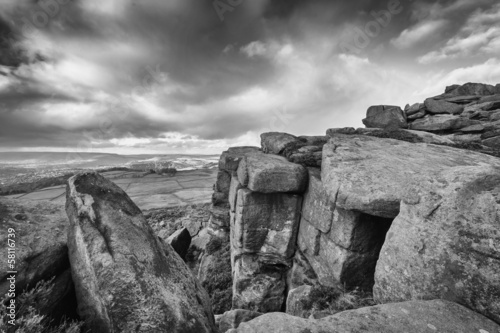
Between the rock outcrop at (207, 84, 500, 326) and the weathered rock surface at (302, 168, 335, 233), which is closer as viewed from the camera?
the rock outcrop at (207, 84, 500, 326)

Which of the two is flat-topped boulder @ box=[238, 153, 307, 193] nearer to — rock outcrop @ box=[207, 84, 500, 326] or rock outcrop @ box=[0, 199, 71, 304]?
rock outcrop @ box=[207, 84, 500, 326]

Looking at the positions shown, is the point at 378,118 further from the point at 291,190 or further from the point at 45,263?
the point at 45,263

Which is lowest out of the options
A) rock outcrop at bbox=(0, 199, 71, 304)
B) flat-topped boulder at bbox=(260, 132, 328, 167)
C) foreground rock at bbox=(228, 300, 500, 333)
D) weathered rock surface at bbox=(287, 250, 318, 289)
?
weathered rock surface at bbox=(287, 250, 318, 289)

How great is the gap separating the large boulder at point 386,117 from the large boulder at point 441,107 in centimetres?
273

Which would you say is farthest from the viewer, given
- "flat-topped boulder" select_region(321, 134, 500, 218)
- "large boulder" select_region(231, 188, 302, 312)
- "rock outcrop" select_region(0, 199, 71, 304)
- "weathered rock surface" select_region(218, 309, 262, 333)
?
"large boulder" select_region(231, 188, 302, 312)

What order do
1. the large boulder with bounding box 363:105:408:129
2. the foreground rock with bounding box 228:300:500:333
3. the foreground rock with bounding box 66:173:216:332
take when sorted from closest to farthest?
1. the foreground rock with bounding box 228:300:500:333
2. the foreground rock with bounding box 66:173:216:332
3. the large boulder with bounding box 363:105:408:129

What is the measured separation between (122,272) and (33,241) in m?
3.02

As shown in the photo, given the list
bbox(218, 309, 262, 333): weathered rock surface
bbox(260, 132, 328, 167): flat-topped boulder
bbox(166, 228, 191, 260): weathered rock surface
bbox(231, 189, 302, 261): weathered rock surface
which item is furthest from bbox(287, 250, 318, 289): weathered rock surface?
bbox(166, 228, 191, 260): weathered rock surface

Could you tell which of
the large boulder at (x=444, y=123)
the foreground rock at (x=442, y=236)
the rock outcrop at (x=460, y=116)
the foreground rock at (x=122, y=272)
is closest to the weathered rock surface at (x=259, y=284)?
the foreground rock at (x=122, y=272)

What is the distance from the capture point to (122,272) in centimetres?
530

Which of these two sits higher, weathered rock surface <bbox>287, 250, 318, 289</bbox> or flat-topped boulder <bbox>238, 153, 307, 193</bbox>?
flat-topped boulder <bbox>238, 153, 307, 193</bbox>

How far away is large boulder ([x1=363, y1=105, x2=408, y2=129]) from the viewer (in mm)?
19938

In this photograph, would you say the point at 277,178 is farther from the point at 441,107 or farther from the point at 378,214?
the point at 441,107

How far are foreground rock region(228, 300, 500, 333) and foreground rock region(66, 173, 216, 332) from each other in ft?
6.76
